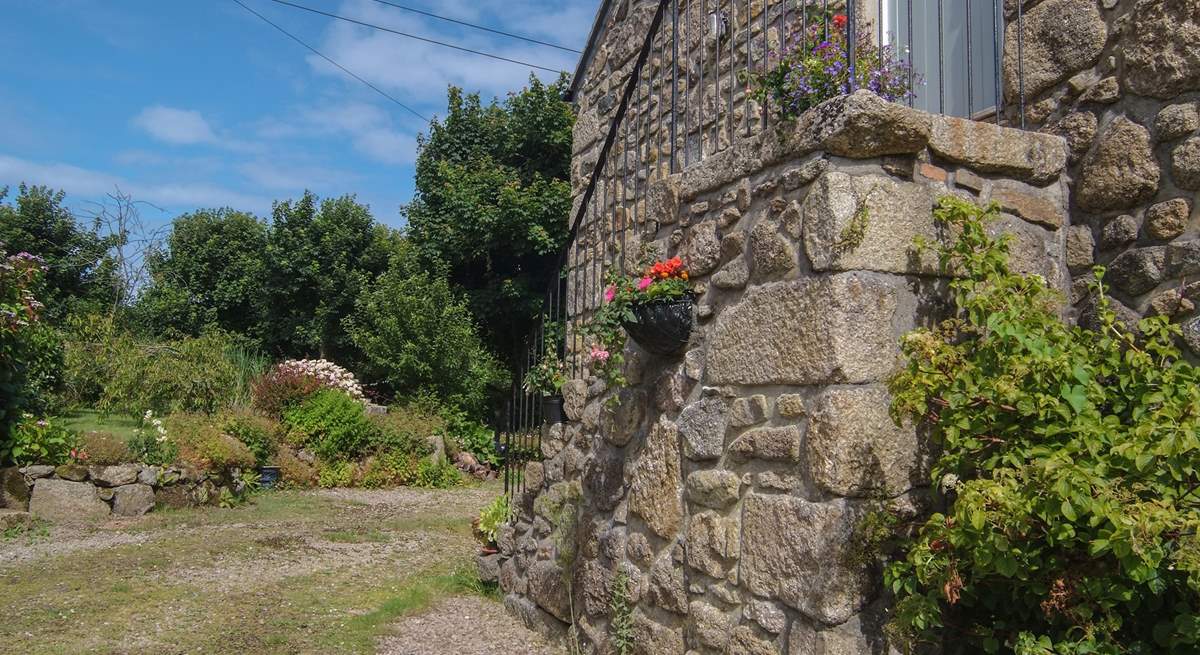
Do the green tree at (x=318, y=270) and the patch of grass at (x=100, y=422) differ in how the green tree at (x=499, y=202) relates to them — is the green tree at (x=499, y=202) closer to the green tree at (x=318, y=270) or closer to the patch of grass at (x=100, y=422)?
the green tree at (x=318, y=270)

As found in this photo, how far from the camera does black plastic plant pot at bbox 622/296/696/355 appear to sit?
3.02 metres

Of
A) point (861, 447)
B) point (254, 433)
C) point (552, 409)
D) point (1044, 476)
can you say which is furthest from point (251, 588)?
point (1044, 476)

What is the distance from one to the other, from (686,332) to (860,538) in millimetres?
1060

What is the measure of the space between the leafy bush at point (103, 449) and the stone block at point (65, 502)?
0.99ft

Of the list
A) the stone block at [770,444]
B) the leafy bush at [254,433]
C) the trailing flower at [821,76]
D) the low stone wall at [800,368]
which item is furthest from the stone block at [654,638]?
A: the leafy bush at [254,433]

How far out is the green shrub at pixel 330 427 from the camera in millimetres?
10189

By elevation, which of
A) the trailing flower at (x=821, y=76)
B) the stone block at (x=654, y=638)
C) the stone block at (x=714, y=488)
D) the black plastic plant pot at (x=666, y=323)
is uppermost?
the trailing flower at (x=821, y=76)

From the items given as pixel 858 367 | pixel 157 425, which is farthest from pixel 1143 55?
pixel 157 425

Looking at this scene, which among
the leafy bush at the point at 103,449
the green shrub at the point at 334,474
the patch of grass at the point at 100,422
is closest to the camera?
the leafy bush at the point at 103,449

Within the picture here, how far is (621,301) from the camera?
3.23 meters

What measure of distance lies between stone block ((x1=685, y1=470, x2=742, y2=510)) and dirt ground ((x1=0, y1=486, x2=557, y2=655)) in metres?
1.56

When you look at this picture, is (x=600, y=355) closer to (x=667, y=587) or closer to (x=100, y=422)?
(x=667, y=587)

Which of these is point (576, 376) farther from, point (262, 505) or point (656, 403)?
point (262, 505)

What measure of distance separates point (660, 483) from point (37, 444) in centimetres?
684
